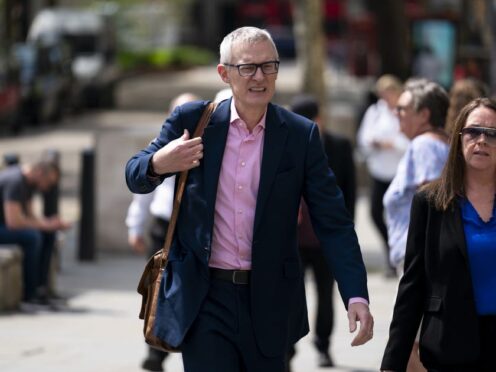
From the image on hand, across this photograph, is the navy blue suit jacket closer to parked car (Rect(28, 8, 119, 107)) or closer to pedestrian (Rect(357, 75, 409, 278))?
pedestrian (Rect(357, 75, 409, 278))

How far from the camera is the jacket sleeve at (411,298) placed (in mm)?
5297

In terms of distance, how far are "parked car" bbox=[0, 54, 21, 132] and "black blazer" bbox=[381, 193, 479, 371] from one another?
2517 centimetres

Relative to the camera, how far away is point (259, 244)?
526 cm

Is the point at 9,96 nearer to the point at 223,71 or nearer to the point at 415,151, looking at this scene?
the point at 415,151

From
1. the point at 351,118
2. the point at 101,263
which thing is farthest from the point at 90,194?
the point at 351,118

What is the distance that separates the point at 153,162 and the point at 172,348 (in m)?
0.68

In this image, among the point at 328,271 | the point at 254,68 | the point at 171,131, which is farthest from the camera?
the point at 328,271

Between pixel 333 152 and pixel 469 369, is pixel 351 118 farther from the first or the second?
pixel 469 369

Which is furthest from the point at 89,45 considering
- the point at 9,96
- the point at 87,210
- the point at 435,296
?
the point at 435,296

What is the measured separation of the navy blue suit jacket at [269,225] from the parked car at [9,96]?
24923 millimetres

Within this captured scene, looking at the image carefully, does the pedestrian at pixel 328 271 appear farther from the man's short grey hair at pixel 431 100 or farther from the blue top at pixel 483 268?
the blue top at pixel 483 268

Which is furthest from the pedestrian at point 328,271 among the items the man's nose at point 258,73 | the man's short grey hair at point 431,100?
the man's nose at point 258,73

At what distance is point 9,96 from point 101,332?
809 inches

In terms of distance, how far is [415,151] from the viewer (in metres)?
7.09
